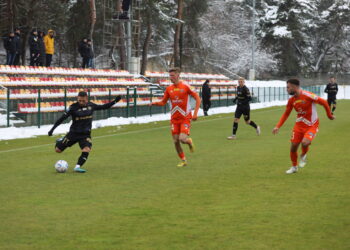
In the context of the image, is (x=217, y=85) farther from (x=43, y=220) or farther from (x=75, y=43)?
(x=43, y=220)

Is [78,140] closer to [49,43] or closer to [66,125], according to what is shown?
[66,125]

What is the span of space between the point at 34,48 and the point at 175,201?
2327cm

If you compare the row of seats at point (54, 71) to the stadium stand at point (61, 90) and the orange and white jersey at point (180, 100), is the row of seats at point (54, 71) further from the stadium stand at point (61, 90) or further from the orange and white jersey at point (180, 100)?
the orange and white jersey at point (180, 100)

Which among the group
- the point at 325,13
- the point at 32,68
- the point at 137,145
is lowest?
the point at 137,145

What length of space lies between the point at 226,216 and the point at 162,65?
2558 inches

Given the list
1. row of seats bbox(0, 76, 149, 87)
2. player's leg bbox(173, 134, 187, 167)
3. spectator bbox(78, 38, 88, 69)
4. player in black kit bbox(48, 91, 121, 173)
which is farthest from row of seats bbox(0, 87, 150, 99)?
player in black kit bbox(48, 91, 121, 173)

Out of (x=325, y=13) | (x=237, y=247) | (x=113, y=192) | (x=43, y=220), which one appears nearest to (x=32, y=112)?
(x=113, y=192)

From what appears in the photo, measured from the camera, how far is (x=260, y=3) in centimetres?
9738

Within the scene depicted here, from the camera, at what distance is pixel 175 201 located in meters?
9.87

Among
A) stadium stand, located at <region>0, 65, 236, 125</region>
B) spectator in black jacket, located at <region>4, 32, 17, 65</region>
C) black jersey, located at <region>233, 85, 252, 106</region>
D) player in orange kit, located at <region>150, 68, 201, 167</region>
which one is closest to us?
player in orange kit, located at <region>150, 68, 201, 167</region>

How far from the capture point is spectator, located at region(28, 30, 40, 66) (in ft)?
101

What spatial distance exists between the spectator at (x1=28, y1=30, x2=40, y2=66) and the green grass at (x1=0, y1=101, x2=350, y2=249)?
1372 cm

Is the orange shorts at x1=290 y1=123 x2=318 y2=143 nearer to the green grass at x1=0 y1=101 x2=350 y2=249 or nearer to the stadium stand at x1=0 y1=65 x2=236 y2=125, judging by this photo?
the green grass at x1=0 y1=101 x2=350 y2=249

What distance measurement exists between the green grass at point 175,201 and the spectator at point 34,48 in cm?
1372
